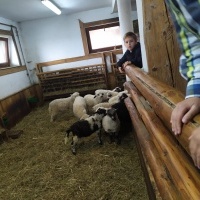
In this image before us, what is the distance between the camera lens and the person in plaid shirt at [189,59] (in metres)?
0.61

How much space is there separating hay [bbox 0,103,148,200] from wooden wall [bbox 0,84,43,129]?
1.46m

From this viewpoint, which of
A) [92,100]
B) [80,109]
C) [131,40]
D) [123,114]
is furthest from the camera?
[92,100]

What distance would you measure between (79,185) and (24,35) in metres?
7.31

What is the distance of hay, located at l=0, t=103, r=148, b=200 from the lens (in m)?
2.78

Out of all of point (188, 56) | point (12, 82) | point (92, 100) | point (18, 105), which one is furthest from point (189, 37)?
point (12, 82)

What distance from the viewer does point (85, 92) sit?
8.30 meters

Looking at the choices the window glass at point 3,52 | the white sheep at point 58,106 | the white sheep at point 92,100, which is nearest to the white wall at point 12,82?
the window glass at point 3,52

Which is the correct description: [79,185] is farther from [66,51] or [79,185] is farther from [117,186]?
[66,51]

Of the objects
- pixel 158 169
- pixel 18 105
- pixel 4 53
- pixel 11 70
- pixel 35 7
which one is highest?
pixel 35 7

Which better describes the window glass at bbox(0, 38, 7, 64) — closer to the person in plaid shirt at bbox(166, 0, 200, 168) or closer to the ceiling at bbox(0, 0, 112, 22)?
the ceiling at bbox(0, 0, 112, 22)

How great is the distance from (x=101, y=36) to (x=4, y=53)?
11.9 feet

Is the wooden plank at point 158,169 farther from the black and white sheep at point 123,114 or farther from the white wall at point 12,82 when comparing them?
the white wall at point 12,82

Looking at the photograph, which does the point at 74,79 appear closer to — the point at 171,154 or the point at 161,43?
the point at 161,43

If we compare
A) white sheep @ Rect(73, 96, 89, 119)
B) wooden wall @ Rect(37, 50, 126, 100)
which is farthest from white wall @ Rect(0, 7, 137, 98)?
white sheep @ Rect(73, 96, 89, 119)
